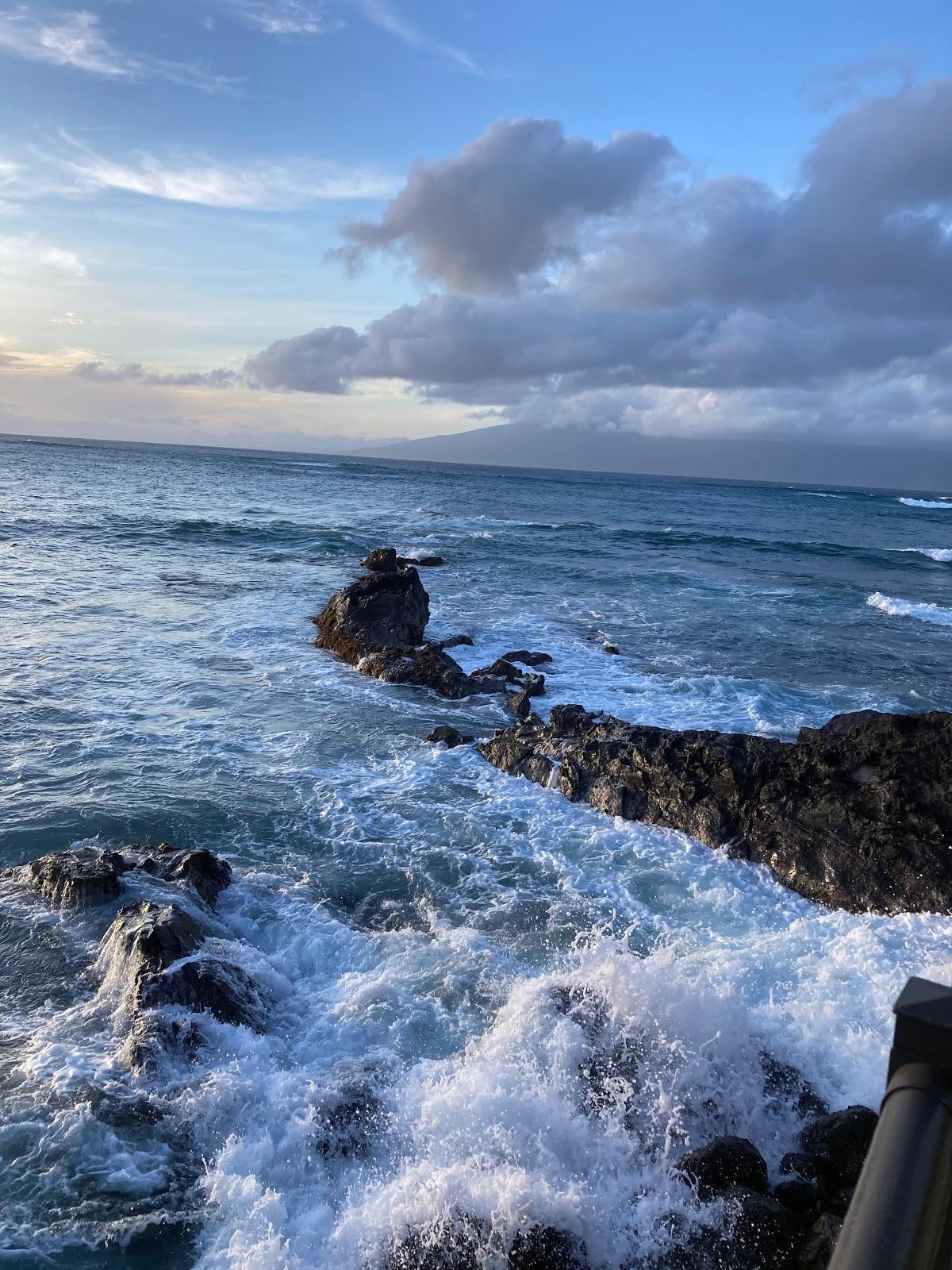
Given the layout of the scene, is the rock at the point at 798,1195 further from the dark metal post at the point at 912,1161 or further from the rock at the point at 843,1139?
the dark metal post at the point at 912,1161

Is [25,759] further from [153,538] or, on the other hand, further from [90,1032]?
[153,538]

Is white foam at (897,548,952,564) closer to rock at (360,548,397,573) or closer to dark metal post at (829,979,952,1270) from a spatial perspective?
rock at (360,548,397,573)

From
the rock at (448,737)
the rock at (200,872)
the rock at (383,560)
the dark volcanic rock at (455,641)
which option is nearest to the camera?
the rock at (200,872)

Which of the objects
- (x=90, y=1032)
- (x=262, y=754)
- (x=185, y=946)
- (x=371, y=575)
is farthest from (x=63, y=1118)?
(x=371, y=575)

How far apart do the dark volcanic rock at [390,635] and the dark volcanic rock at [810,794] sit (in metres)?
4.48

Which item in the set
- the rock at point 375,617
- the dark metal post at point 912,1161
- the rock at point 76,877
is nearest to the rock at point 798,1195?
the dark metal post at point 912,1161

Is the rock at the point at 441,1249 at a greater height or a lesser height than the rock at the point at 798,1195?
lesser

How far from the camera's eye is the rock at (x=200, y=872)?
A: 784cm

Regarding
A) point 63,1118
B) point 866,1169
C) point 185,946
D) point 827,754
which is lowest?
point 63,1118

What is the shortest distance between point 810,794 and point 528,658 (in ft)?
29.3

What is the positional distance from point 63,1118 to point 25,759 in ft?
22.7

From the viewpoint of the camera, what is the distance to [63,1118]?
5309 mm

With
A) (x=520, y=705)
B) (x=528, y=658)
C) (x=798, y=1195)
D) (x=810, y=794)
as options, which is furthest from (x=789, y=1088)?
(x=528, y=658)

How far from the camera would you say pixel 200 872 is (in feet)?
26.2
